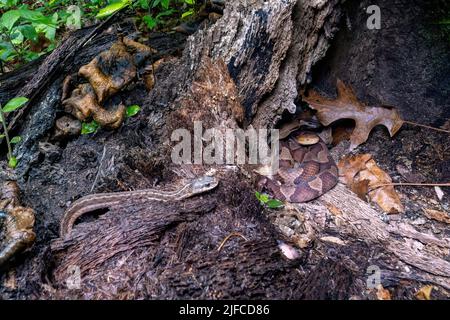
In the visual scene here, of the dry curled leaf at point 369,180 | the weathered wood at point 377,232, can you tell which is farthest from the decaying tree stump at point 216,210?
the dry curled leaf at point 369,180

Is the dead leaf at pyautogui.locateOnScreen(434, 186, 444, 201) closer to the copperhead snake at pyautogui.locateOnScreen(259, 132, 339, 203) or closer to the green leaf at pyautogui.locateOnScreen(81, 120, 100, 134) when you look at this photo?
the copperhead snake at pyautogui.locateOnScreen(259, 132, 339, 203)

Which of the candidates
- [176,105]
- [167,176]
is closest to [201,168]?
[167,176]

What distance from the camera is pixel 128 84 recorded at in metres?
3.49

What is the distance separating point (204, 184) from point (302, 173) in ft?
5.03

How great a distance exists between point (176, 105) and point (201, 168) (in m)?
0.66

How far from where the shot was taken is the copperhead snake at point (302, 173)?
10.9 feet

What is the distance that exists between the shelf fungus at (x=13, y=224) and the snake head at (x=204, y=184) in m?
1.13

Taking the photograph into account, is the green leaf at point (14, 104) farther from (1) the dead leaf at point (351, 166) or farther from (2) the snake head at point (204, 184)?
(1) the dead leaf at point (351, 166)

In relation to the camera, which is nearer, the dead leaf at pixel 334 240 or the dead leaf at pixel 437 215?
the dead leaf at pixel 334 240

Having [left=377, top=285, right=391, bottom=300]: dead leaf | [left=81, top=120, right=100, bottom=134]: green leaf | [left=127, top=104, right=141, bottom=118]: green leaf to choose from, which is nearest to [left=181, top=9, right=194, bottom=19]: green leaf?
[left=127, top=104, right=141, bottom=118]: green leaf

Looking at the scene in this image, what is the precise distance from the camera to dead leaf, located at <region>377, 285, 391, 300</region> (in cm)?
212

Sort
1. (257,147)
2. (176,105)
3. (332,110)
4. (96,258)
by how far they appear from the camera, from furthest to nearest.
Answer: (332,110), (257,147), (176,105), (96,258)
